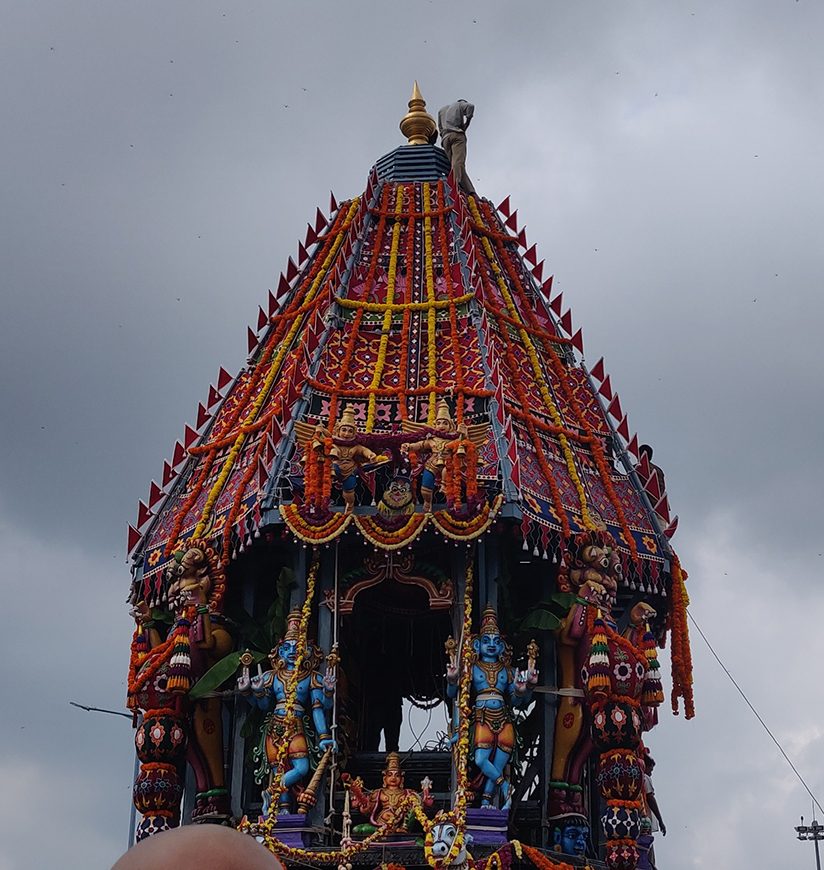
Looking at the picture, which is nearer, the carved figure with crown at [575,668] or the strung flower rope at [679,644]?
the carved figure with crown at [575,668]

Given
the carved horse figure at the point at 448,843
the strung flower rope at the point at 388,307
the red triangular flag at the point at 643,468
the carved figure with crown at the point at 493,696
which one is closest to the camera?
the carved horse figure at the point at 448,843

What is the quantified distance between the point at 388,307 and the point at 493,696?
781 cm

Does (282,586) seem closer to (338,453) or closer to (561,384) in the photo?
(338,453)

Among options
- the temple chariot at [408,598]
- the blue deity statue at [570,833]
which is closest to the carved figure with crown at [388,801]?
the temple chariot at [408,598]

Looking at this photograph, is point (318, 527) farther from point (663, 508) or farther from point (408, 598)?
point (663, 508)

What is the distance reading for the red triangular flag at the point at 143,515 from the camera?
1078 inches

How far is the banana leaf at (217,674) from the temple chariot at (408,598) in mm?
37

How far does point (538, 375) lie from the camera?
90.5 feet

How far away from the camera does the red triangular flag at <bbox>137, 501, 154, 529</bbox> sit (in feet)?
89.8

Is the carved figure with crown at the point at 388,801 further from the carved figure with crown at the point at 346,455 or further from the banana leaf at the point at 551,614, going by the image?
the carved figure with crown at the point at 346,455

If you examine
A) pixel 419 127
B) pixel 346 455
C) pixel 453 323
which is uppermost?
pixel 419 127

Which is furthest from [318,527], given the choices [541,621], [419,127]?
[419,127]

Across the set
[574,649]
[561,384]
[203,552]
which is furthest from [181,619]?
[561,384]

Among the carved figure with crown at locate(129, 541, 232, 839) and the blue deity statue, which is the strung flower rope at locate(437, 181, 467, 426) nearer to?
the carved figure with crown at locate(129, 541, 232, 839)
